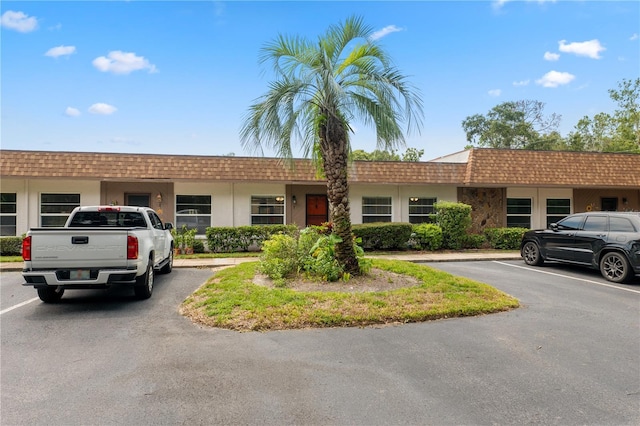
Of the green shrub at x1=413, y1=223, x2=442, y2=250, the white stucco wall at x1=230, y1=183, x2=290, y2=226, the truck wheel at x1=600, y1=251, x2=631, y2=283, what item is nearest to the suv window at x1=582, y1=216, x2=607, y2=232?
the truck wheel at x1=600, y1=251, x2=631, y2=283

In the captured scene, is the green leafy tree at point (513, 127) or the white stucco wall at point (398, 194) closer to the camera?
the white stucco wall at point (398, 194)

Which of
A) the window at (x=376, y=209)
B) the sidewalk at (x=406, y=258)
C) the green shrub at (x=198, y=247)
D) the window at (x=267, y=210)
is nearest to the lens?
the sidewalk at (x=406, y=258)

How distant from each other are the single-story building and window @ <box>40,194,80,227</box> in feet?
0.11

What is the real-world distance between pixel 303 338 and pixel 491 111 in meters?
49.9

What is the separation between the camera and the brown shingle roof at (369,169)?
13.5 m

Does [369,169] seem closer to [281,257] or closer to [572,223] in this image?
[572,223]

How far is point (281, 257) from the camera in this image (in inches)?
334

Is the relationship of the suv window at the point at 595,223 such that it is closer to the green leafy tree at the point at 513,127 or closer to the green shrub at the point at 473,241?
the green shrub at the point at 473,241

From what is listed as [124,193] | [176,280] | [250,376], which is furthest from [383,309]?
[124,193]

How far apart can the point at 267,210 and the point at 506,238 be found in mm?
10424

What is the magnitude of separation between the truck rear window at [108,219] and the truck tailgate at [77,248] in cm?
214

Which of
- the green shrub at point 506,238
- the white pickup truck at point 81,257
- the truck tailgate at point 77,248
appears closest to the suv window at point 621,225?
the green shrub at point 506,238

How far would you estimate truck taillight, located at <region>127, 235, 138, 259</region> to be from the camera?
251 inches

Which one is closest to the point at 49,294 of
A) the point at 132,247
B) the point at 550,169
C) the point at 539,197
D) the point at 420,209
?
the point at 132,247
